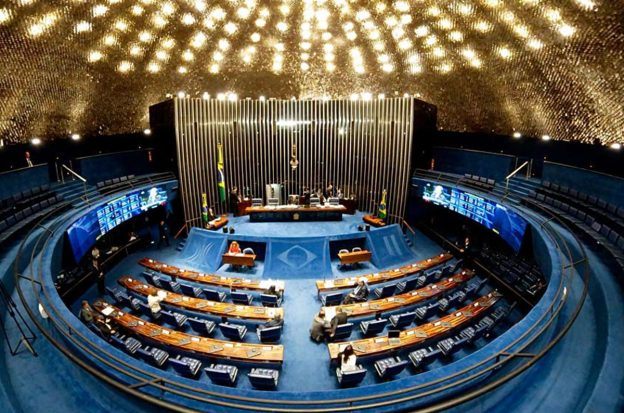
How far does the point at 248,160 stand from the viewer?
55.0ft

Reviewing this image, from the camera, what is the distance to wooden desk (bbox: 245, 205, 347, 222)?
14.9 metres

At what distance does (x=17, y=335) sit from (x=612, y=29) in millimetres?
13060

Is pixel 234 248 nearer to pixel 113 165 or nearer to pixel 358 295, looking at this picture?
pixel 358 295

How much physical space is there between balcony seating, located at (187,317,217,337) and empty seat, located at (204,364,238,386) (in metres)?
1.62

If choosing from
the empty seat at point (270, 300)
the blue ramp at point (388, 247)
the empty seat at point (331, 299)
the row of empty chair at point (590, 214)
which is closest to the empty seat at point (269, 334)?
the empty seat at point (270, 300)

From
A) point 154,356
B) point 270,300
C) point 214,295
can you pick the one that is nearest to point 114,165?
point 214,295

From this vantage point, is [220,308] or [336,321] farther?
[220,308]

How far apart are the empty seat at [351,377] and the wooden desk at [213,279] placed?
3.89m

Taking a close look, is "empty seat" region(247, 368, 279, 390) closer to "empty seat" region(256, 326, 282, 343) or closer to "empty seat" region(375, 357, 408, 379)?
"empty seat" region(256, 326, 282, 343)

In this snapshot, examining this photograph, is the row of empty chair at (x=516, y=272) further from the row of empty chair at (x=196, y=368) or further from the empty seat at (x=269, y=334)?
the row of empty chair at (x=196, y=368)

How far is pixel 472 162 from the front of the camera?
54.6 ft

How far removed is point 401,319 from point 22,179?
534 inches

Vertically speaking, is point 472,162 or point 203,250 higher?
point 472,162

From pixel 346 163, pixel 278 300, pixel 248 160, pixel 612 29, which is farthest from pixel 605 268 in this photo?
pixel 248 160
